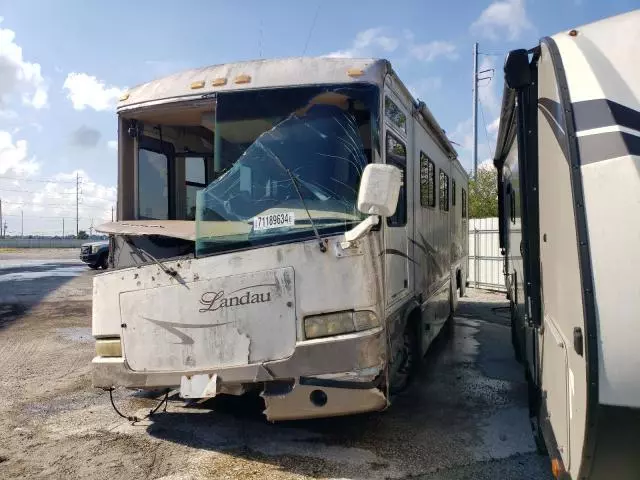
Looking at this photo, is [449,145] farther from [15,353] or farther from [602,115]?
[15,353]

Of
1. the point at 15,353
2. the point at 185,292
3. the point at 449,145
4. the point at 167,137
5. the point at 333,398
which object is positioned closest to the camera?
the point at 333,398

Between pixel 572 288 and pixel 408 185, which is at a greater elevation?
pixel 408 185

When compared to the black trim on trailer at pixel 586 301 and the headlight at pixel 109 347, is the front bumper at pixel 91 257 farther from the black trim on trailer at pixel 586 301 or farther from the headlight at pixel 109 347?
the black trim on trailer at pixel 586 301

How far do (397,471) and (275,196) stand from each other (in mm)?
2302

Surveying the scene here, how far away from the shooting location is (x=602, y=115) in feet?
7.93

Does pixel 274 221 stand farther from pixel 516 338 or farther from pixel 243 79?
pixel 516 338

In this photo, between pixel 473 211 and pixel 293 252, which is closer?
pixel 293 252

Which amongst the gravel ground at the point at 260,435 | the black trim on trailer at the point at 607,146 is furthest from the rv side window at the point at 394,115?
the gravel ground at the point at 260,435

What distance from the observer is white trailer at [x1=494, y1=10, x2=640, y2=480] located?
218 cm

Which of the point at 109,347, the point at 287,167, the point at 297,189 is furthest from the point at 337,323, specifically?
the point at 109,347

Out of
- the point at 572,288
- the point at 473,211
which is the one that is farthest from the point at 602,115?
the point at 473,211

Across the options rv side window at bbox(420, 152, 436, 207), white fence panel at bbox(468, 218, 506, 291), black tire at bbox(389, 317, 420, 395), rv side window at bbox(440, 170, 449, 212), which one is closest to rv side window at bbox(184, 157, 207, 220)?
rv side window at bbox(420, 152, 436, 207)

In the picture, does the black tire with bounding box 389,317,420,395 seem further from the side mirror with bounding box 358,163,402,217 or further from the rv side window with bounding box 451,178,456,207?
the rv side window with bounding box 451,178,456,207

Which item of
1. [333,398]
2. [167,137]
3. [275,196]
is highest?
[167,137]
